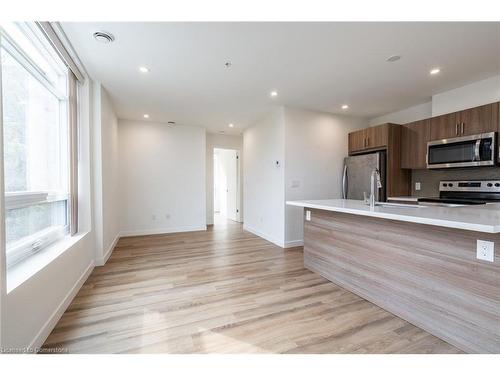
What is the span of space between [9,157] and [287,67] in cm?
271

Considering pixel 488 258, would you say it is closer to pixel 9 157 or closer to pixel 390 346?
pixel 390 346

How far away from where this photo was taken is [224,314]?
77.6 inches

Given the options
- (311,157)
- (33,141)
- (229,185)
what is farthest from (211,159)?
(33,141)

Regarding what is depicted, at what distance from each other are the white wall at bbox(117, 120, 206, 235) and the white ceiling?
3.73 ft

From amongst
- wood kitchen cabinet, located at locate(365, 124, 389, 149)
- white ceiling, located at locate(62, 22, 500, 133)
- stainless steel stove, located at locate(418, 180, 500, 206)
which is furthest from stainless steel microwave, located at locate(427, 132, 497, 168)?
white ceiling, located at locate(62, 22, 500, 133)

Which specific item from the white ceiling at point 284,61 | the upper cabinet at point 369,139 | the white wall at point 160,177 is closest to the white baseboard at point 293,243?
the upper cabinet at point 369,139

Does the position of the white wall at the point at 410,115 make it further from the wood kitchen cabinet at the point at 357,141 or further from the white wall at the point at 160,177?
the white wall at the point at 160,177

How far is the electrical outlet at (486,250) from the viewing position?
4.71 feet

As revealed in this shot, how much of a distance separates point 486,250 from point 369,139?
Result: 295 cm

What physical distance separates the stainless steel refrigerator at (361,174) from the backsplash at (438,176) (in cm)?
66

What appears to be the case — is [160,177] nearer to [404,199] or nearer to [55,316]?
[55,316]

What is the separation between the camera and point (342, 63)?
8.37ft
